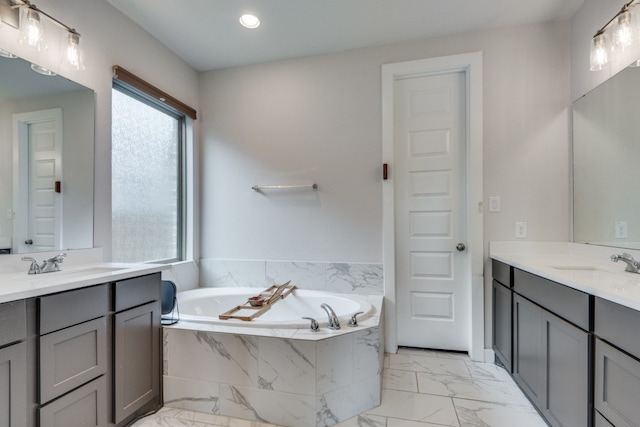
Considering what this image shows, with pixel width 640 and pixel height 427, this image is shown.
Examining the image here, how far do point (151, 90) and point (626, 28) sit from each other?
3.01m

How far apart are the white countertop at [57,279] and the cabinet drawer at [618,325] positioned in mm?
2047

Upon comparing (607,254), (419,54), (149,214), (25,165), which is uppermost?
(419,54)

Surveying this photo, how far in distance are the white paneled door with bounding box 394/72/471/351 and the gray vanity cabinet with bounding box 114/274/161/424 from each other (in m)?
1.79

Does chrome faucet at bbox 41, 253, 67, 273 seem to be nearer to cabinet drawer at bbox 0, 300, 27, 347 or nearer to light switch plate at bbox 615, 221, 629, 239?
cabinet drawer at bbox 0, 300, 27, 347

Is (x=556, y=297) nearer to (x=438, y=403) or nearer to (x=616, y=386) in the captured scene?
(x=616, y=386)

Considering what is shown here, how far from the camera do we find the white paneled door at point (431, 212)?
7.68 feet

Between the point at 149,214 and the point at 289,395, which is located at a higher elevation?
the point at 149,214

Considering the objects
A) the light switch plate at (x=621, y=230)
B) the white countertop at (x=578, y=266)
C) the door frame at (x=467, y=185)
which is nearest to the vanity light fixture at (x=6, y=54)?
the door frame at (x=467, y=185)

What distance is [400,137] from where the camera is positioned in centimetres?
244

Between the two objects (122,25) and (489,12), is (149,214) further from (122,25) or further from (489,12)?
(489,12)

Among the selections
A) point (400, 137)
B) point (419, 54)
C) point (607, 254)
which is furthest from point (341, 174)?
point (607, 254)

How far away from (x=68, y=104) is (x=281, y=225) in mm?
1646

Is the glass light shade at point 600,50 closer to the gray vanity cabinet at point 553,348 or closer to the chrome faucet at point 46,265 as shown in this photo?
the gray vanity cabinet at point 553,348

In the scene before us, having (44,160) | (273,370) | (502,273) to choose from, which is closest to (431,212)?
(502,273)
